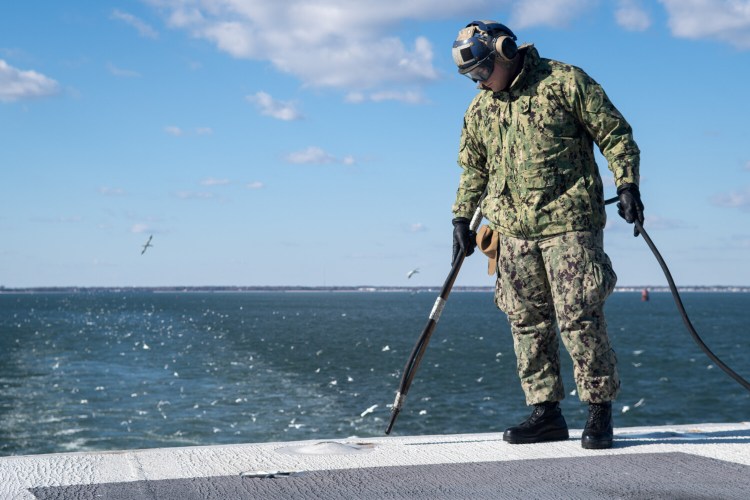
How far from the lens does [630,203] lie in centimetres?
432

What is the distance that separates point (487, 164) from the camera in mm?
4840

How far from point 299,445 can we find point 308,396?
24.1 metres

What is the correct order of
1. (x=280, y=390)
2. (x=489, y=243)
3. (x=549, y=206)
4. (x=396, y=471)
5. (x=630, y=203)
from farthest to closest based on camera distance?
(x=280, y=390)
(x=489, y=243)
(x=549, y=206)
(x=630, y=203)
(x=396, y=471)

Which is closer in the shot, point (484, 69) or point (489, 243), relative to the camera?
point (484, 69)

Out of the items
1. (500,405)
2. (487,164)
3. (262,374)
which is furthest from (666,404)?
(487,164)

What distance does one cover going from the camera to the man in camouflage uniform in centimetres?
440

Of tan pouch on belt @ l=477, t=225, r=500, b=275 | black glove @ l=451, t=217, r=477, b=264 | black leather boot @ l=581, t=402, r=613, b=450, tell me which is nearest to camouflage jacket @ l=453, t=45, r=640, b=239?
tan pouch on belt @ l=477, t=225, r=500, b=275

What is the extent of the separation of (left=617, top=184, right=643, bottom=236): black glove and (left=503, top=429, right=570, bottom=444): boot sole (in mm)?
1093

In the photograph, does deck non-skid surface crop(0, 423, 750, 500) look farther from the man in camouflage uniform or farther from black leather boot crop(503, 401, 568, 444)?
the man in camouflage uniform

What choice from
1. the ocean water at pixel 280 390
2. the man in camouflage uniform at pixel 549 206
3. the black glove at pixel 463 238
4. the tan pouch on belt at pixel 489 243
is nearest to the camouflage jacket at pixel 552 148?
the man in camouflage uniform at pixel 549 206

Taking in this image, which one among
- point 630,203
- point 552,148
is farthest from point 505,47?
point 630,203

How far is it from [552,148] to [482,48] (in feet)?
1.90

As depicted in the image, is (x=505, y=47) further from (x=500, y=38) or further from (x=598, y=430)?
(x=598, y=430)

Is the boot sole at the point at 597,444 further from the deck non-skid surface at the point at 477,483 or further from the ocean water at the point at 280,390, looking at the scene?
the ocean water at the point at 280,390
